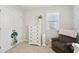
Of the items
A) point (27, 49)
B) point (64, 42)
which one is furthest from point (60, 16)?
point (27, 49)

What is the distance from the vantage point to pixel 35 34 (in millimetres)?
1645

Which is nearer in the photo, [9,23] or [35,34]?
[9,23]

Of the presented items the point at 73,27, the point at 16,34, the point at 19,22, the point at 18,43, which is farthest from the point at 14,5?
the point at 73,27

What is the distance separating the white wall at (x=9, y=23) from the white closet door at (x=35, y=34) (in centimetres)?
15

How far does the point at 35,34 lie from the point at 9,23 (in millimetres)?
425

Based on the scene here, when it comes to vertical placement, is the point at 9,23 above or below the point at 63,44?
above

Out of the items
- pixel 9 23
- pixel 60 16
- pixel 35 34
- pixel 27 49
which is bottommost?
pixel 27 49

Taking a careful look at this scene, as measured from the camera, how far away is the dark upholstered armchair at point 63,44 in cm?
153

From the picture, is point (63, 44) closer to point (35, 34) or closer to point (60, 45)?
point (60, 45)

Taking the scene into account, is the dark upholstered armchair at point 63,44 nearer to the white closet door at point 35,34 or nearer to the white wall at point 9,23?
the white closet door at point 35,34

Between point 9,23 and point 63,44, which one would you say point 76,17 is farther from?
point 9,23

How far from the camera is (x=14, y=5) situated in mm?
1485
